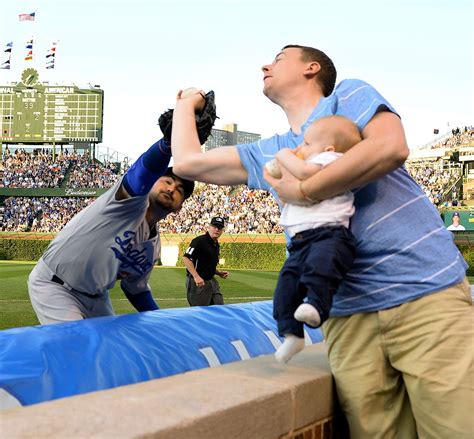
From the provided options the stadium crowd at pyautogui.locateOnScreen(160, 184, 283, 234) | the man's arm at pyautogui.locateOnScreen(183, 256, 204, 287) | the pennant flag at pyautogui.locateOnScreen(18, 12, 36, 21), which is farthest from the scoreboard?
the man's arm at pyautogui.locateOnScreen(183, 256, 204, 287)

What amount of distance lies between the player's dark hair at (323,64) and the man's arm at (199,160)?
0.44 metres

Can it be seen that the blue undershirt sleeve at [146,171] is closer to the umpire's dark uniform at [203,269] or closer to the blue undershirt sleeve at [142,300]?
the blue undershirt sleeve at [142,300]

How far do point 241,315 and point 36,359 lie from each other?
1378 mm

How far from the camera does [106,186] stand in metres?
54.5

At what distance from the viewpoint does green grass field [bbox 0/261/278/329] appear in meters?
11.2

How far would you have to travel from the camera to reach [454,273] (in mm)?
2105

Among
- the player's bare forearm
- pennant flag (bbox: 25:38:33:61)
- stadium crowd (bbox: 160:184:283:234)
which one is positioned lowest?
stadium crowd (bbox: 160:184:283:234)

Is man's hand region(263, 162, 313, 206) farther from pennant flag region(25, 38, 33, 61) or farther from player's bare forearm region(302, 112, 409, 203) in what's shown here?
pennant flag region(25, 38, 33, 61)

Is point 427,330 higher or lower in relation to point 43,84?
lower

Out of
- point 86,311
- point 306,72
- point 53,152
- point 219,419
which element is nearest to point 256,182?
point 306,72

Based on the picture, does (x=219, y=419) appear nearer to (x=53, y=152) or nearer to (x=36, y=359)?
(x=36, y=359)

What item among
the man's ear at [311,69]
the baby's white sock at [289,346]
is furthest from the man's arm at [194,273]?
the baby's white sock at [289,346]

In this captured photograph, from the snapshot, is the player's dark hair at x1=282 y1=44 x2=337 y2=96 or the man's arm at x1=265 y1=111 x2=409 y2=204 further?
the player's dark hair at x1=282 y1=44 x2=337 y2=96

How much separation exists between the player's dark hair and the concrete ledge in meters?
1.11
